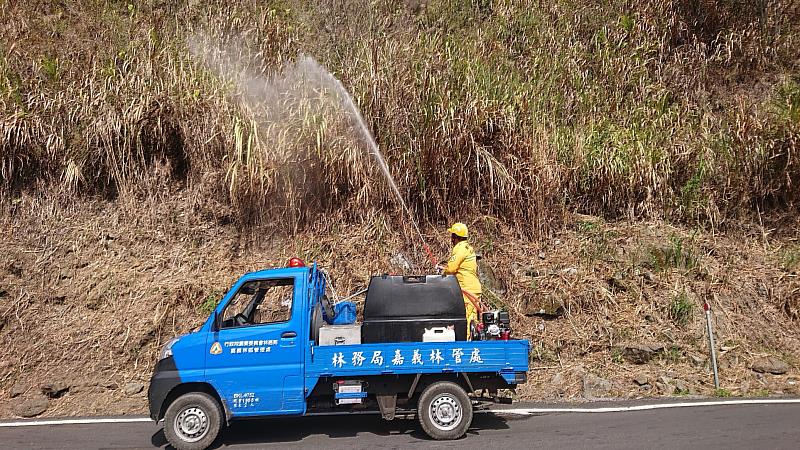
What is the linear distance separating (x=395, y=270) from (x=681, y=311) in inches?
184

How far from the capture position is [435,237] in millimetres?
11555

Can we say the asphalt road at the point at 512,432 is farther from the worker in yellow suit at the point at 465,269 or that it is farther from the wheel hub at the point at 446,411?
the worker in yellow suit at the point at 465,269

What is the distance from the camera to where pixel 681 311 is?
10117 mm

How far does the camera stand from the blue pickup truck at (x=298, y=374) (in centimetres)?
647

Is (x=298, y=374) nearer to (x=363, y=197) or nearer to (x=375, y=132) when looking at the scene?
(x=363, y=197)

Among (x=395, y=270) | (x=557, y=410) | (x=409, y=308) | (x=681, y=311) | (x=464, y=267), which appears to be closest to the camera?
(x=409, y=308)

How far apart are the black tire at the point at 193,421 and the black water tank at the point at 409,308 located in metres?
1.69

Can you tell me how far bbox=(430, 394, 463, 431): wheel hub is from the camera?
6.56 metres

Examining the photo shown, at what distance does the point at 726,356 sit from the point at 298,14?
12001 millimetres

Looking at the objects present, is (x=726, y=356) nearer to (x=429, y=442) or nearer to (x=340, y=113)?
(x=429, y=442)

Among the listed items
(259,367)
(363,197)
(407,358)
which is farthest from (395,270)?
(259,367)

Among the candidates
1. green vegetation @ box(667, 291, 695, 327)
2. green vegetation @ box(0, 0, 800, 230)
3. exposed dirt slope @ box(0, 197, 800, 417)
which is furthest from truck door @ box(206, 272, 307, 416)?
green vegetation @ box(667, 291, 695, 327)

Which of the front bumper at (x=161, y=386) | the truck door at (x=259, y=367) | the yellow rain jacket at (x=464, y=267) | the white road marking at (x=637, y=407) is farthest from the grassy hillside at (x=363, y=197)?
the truck door at (x=259, y=367)

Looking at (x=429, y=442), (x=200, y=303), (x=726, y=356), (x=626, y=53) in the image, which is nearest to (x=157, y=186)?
(x=200, y=303)
